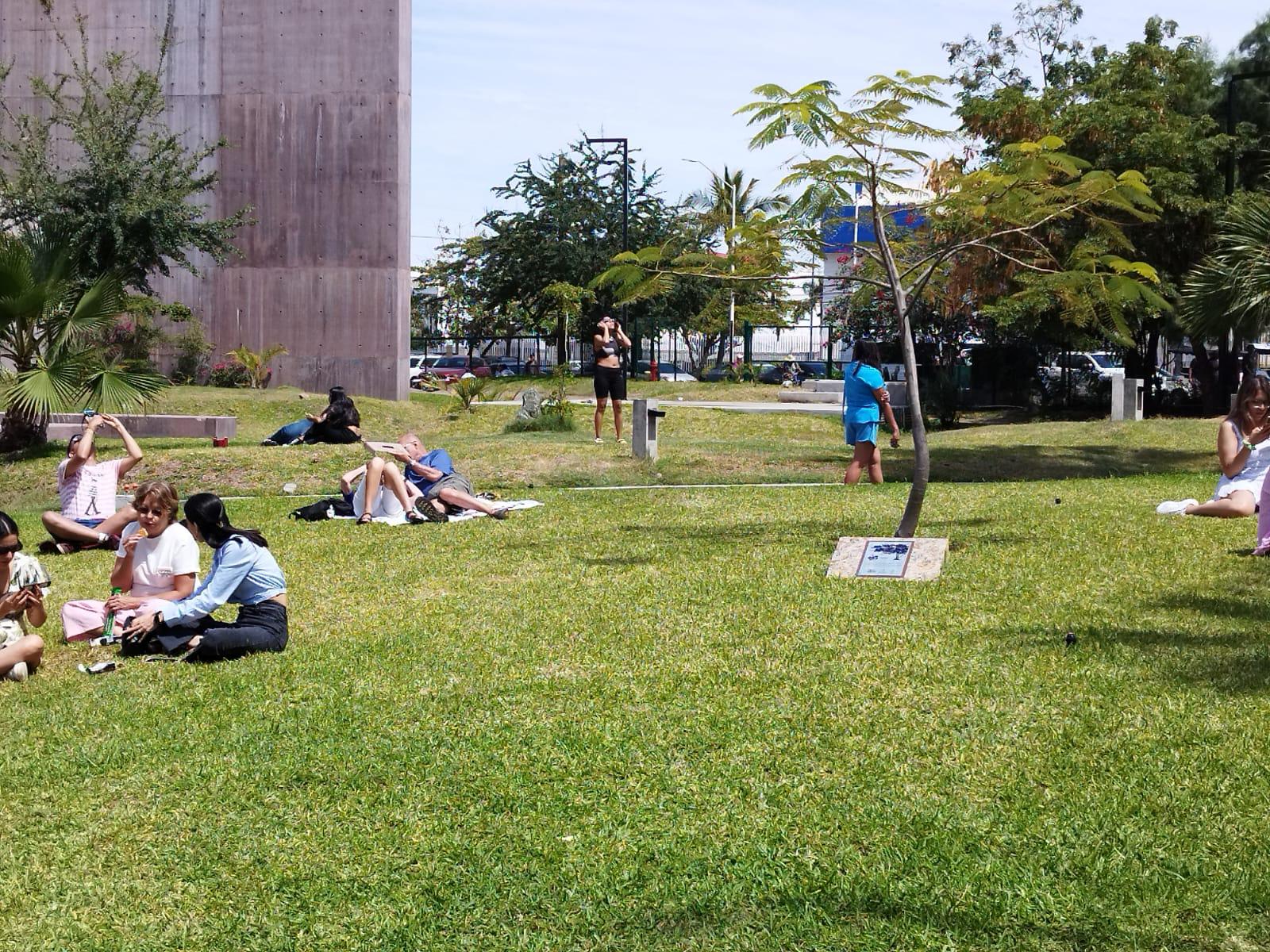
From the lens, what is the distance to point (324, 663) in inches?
305

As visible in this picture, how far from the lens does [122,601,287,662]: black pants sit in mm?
7895

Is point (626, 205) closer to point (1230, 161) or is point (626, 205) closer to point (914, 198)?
point (1230, 161)

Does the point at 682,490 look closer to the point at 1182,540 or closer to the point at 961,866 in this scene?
the point at 1182,540

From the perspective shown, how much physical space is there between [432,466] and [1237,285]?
9867 millimetres

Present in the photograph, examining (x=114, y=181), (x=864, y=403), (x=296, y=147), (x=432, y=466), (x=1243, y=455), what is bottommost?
(x=432, y=466)

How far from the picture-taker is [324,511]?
13.7 m

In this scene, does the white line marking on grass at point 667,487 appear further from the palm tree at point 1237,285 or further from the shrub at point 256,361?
the shrub at point 256,361

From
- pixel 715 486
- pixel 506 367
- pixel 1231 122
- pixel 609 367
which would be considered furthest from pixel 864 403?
pixel 506 367

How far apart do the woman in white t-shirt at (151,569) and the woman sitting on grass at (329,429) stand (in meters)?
10.6

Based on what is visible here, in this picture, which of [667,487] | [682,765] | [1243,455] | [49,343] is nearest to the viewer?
[682,765]

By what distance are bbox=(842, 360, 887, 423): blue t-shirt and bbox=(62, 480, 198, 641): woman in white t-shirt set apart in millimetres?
7246

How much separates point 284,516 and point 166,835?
8.95 metres

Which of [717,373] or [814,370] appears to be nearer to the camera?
[814,370]

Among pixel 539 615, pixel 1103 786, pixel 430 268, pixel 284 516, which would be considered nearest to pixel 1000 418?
pixel 284 516
